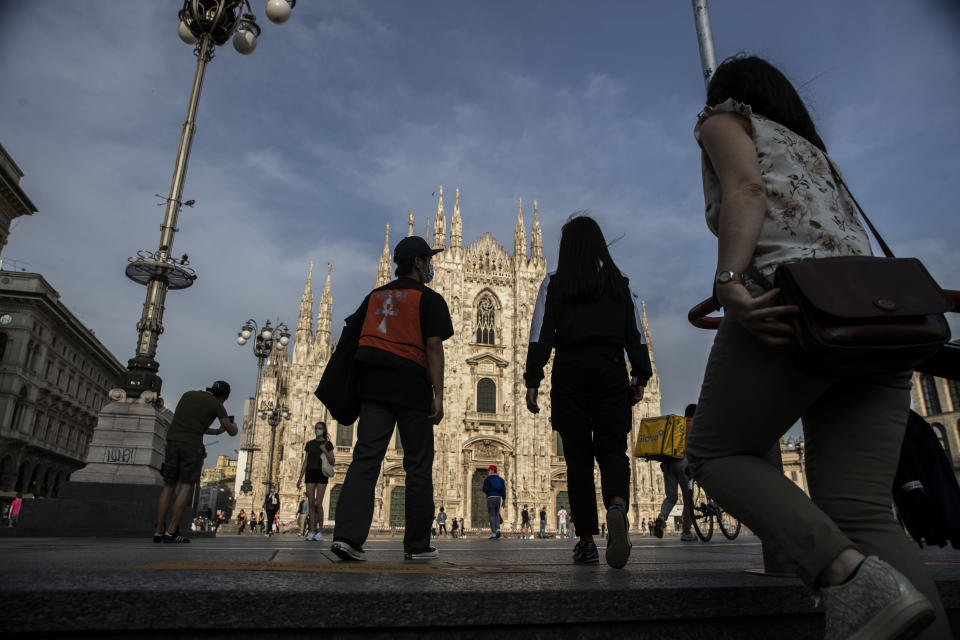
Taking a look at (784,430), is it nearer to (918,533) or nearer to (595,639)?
(595,639)

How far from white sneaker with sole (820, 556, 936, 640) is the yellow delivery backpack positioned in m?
6.58

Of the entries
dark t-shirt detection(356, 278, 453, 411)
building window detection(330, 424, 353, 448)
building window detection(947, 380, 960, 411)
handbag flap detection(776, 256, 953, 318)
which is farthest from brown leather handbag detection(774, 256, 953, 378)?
building window detection(947, 380, 960, 411)

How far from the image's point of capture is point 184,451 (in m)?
6.03

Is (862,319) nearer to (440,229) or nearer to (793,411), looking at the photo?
(793,411)

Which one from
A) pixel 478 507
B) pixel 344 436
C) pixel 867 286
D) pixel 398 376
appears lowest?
pixel 478 507

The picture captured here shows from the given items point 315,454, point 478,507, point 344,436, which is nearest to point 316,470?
point 315,454

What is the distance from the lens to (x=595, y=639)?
5.32 feet

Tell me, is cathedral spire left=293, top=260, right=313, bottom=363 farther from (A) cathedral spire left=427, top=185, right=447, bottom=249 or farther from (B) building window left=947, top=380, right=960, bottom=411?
(B) building window left=947, top=380, right=960, bottom=411

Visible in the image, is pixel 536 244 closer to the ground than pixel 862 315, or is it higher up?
higher up

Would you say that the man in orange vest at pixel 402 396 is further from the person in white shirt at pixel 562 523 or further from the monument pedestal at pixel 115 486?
the person in white shirt at pixel 562 523

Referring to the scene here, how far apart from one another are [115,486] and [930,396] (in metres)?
41.9

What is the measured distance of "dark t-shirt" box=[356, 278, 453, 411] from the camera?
3363 millimetres

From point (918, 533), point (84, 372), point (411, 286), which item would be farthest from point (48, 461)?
point (918, 533)

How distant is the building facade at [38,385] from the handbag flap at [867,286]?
3633cm
